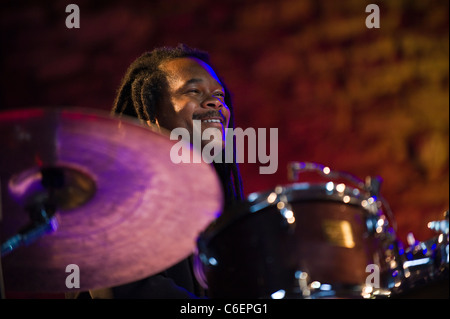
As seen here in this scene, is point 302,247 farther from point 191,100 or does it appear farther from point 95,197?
point 191,100

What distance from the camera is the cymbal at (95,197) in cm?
116

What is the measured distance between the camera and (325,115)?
9.73 ft

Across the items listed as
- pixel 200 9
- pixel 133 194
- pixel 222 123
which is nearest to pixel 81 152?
pixel 133 194

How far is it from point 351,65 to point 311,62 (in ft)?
0.69

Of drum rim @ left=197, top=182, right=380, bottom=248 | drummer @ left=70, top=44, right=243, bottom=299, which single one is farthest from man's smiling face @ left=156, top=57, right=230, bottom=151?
drum rim @ left=197, top=182, right=380, bottom=248

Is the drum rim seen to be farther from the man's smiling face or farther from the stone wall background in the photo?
the stone wall background

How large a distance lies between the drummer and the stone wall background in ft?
0.57

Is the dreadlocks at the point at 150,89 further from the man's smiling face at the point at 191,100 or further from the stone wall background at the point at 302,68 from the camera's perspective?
the stone wall background at the point at 302,68

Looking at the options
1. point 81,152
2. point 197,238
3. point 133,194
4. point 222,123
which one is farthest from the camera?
point 222,123

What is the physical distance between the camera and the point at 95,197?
53.3 inches

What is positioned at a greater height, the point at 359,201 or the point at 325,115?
the point at 325,115

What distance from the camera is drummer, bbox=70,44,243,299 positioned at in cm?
231

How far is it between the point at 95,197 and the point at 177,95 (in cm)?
106
